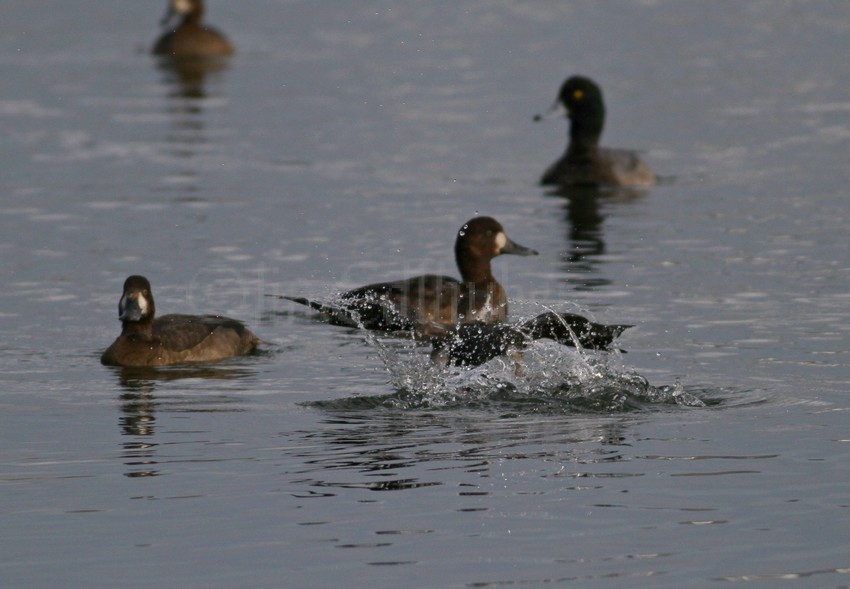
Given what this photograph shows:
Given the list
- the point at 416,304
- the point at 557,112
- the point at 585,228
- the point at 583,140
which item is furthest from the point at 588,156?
the point at 416,304

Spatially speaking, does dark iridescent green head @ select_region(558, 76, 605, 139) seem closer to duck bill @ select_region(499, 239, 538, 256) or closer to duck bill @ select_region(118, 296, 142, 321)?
duck bill @ select_region(499, 239, 538, 256)

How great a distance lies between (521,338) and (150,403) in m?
2.38

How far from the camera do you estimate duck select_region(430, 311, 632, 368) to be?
10.5 metres

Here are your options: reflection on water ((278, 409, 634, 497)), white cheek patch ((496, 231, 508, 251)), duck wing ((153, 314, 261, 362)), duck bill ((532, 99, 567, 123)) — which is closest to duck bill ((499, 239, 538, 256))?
white cheek patch ((496, 231, 508, 251))

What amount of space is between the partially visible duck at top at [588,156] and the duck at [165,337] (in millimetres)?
8899

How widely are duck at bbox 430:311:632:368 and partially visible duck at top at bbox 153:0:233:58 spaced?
22.5m

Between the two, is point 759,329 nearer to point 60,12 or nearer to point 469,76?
point 469,76

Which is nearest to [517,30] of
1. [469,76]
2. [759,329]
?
[469,76]

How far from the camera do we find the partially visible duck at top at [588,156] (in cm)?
2023

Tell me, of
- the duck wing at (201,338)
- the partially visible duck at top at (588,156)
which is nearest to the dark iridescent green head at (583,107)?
the partially visible duck at top at (588,156)

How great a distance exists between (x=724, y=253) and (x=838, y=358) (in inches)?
180

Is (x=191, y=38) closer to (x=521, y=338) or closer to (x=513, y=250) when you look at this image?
(x=513, y=250)

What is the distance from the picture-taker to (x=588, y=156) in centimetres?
2075

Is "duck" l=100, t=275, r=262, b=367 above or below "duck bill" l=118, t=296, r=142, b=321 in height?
below
